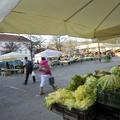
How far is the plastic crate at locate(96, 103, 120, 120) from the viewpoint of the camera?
3.04 meters

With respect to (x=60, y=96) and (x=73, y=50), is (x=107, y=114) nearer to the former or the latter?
(x=60, y=96)

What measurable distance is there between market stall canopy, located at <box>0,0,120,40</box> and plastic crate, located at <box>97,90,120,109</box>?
1.38 m

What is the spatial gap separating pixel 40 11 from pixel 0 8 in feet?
3.57

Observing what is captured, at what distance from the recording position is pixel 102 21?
208 inches

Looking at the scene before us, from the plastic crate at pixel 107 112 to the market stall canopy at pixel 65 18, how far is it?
151cm

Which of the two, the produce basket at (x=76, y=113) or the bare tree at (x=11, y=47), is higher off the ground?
the bare tree at (x=11, y=47)

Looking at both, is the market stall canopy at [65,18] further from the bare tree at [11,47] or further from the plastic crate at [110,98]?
the bare tree at [11,47]

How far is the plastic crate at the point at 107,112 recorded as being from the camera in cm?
304

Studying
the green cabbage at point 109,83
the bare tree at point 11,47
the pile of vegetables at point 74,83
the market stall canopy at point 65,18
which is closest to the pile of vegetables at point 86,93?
the green cabbage at point 109,83

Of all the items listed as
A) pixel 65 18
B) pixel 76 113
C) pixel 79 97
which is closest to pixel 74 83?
pixel 79 97

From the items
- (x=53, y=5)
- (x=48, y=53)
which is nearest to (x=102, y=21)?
(x=53, y=5)

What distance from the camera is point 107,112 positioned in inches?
124

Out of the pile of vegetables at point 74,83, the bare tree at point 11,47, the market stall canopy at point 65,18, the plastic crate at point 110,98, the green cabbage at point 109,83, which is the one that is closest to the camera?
the plastic crate at point 110,98

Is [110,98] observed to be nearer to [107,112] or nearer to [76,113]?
[107,112]
